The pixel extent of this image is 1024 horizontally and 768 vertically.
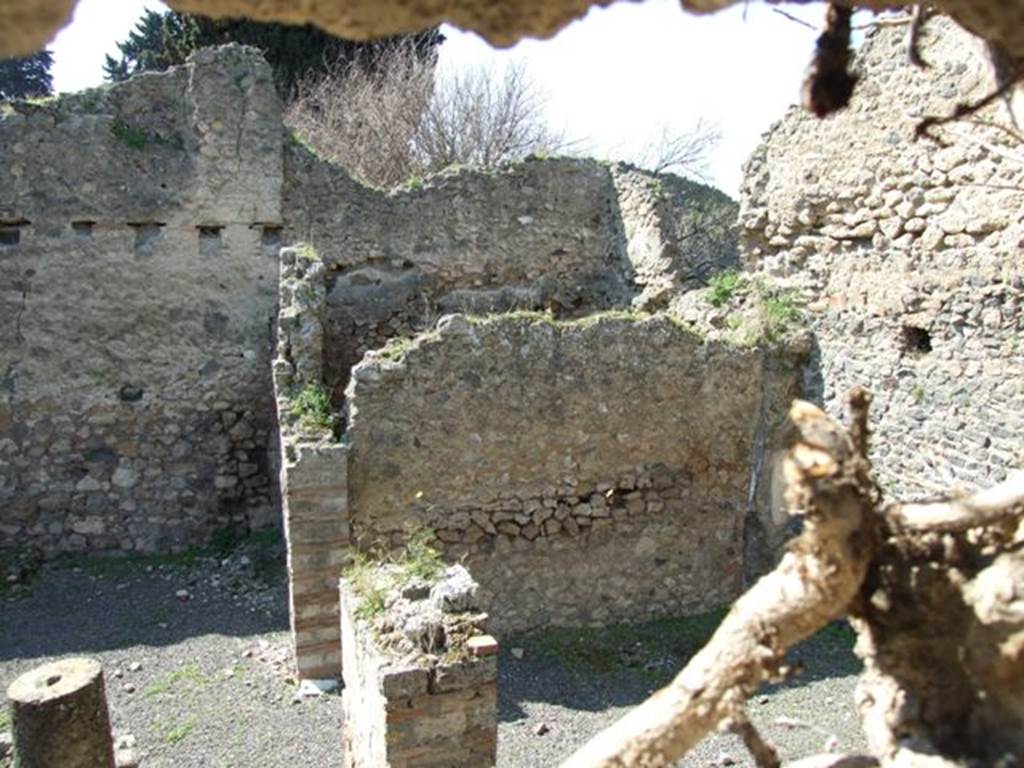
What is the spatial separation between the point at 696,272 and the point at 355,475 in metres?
6.96

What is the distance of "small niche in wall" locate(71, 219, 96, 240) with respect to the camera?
34.7 feet

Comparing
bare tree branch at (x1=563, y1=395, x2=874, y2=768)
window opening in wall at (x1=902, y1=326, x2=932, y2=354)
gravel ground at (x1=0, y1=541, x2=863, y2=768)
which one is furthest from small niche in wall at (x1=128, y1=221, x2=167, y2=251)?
bare tree branch at (x1=563, y1=395, x2=874, y2=768)

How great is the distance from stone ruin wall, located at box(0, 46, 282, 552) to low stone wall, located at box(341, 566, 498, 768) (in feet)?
19.0

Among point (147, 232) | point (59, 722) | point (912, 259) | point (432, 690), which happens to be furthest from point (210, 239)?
point (432, 690)

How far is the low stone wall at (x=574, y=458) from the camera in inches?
308

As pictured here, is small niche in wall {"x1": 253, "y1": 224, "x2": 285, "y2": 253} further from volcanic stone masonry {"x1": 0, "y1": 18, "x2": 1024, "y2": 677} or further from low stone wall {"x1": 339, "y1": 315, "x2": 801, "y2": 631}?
low stone wall {"x1": 339, "y1": 315, "x2": 801, "y2": 631}

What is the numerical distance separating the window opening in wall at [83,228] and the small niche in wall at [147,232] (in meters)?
0.42

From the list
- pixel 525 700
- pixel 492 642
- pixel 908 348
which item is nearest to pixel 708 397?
pixel 908 348

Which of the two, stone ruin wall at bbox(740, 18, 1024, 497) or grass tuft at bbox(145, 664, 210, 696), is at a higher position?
stone ruin wall at bbox(740, 18, 1024, 497)

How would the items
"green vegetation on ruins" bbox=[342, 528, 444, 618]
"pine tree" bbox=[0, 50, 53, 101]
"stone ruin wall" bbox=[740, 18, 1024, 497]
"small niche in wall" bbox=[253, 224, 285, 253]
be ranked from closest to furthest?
"green vegetation on ruins" bbox=[342, 528, 444, 618] → "stone ruin wall" bbox=[740, 18, 1024, 497] → "small niche in wall" bbox=[253, 224, 285, 253] → "pine tree" bbox=[0, 50, 53, 101]

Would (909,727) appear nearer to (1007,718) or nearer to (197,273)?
(1007,718)

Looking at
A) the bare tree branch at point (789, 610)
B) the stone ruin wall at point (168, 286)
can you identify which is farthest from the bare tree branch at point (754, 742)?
the stone ruin wall at point (168, 286)

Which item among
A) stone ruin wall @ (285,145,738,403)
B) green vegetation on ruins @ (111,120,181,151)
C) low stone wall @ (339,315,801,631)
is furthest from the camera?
stone ruin wall @ (285,145,738,403)

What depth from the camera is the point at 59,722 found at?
18.1 feet
